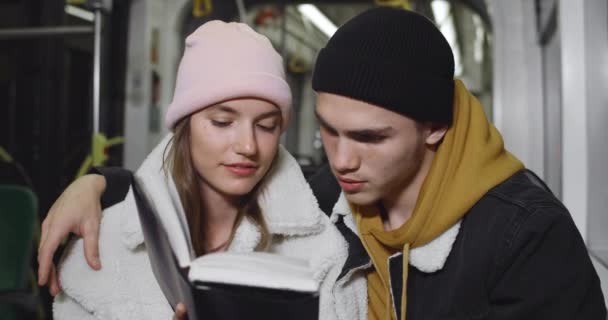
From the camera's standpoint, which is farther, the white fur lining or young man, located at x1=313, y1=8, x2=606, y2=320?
the white fur lining

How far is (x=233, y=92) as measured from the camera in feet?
3.25

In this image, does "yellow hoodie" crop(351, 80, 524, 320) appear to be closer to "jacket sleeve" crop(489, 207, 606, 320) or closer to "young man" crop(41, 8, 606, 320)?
"young man" crop(41, 8, 606, 320)

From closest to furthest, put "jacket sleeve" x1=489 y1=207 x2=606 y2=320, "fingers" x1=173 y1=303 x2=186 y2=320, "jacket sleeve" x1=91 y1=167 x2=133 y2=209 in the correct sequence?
"fingers" x1=173 y1=303 x2=186 y2=320 < "jacket sleeve" x1=489 y1=207 x2=606 y2=320 < "jacket sleeve" x1=91 y1=167 x2=133 y2=209

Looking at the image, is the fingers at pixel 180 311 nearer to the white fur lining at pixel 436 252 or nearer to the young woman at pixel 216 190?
the young woman at pixel 216 190

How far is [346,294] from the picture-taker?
44.1 inches

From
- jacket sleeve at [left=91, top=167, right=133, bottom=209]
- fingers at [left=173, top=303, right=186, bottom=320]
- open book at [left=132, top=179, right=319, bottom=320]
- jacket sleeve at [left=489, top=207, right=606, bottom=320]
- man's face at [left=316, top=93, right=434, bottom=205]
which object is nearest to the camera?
open book at [left=132, top=179, right=319, bottom=320]

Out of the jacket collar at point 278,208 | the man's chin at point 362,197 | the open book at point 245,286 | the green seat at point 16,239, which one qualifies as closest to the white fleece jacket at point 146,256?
the jacket collar at point 278,208

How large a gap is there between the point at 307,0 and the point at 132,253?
2.54 metres

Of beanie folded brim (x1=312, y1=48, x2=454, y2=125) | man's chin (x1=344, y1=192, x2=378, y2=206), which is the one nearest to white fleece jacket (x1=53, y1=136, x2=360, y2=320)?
man's chin (x1=344, y1=192, x2=378, y2=206)

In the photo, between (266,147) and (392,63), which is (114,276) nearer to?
(266,147)

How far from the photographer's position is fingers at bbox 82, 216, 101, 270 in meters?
0.99

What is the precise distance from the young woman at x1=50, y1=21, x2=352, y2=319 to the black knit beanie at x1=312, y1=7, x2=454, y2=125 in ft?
0.46

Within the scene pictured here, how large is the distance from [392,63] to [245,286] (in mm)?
584

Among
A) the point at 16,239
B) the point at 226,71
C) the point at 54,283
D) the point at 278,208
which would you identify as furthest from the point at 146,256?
the point at 16,239
